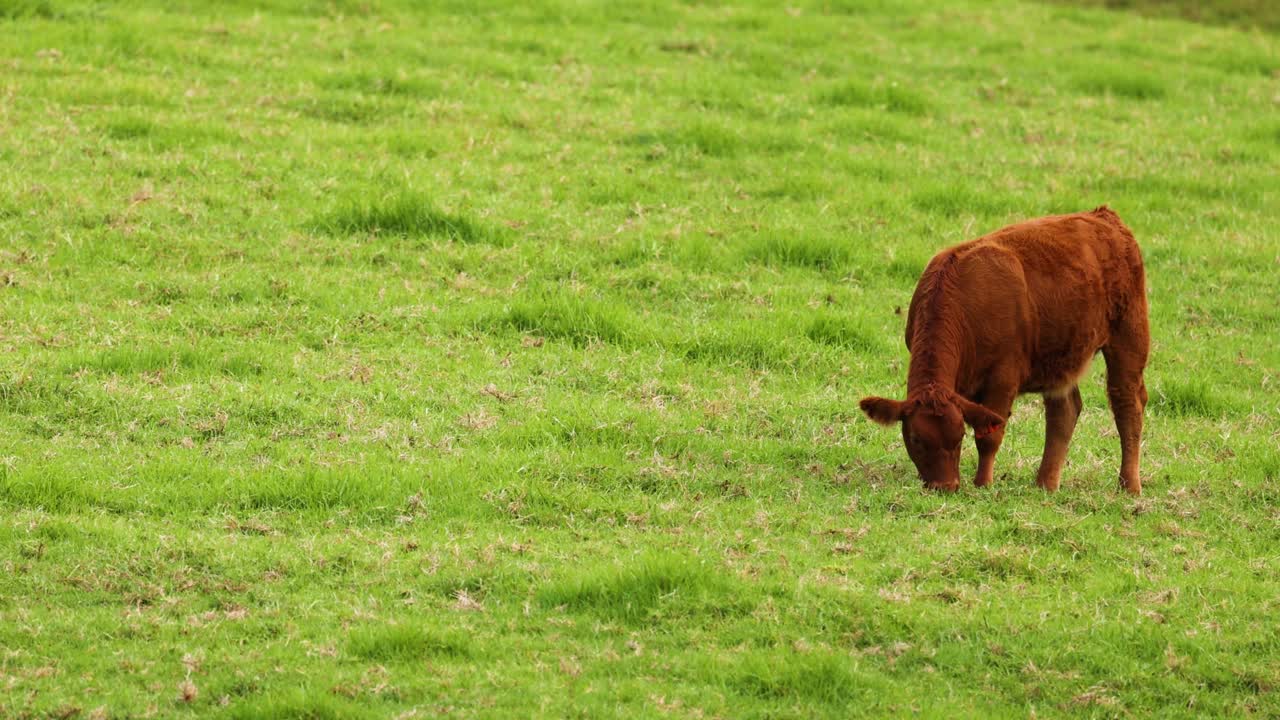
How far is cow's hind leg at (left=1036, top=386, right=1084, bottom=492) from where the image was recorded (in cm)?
1059

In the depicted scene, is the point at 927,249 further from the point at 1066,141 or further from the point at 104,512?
the point at 104,512

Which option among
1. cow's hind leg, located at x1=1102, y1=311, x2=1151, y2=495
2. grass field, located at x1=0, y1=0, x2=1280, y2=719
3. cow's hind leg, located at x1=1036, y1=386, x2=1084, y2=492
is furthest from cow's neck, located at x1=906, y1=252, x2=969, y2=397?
cow's hind leg, located at x1=1102, y1=311, x2=1151, y2=495

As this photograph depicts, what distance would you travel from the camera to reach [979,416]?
31.9 ft

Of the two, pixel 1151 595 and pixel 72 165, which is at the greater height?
pixel 72 165

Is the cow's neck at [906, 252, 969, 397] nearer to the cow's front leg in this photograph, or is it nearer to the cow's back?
the cow's back

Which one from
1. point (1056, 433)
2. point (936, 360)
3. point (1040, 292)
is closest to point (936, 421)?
point (936, 360)

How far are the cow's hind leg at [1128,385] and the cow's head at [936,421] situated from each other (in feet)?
4.38

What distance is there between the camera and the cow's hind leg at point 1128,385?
1074cm

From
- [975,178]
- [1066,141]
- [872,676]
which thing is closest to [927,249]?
[975,178]

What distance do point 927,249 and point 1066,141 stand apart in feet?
14.9

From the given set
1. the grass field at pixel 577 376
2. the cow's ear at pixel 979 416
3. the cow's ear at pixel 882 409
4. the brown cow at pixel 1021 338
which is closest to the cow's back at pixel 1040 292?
the brown cow at pixel 1021 338

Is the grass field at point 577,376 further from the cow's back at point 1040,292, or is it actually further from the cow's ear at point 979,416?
the cow's back at point 1040,292

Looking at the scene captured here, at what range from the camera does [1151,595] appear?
8.80 metres

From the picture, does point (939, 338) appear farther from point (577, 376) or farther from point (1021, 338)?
point (577, 376)
